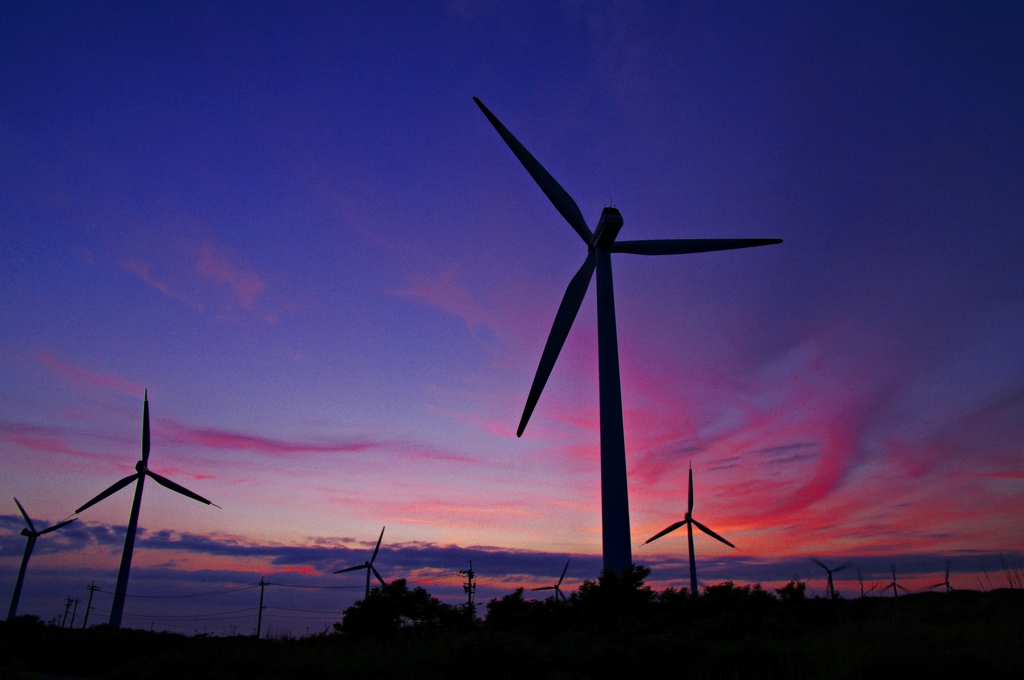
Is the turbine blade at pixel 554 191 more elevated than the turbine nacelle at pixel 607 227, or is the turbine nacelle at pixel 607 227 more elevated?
the turbine blade at pixel 554 191

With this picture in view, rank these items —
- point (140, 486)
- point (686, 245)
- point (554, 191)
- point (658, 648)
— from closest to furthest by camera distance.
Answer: point (658, 648)
point (554, 191)
point (686, 245)
point (140, 486)

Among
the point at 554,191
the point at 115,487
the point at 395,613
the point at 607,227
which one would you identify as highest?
the point at 554,191

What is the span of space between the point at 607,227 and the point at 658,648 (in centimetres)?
3239

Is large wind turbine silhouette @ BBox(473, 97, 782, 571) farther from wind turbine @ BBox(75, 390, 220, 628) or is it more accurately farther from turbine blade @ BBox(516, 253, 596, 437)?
wind turbine @ BBox(75, 390, 220, 628)

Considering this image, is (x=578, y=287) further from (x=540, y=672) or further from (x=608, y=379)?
(x=540, y=672)

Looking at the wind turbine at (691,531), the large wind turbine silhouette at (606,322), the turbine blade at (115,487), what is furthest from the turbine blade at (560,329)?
the turbine blade at (115,487)

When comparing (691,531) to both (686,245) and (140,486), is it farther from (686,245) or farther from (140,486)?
(140,486)

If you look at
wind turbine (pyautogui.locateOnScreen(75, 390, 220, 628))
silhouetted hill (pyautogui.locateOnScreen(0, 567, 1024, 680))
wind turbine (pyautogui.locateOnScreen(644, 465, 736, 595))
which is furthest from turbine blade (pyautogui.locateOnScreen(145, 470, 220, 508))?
wind turbine (pyautogui.locateOnScreen(644, 465, 736, 595))

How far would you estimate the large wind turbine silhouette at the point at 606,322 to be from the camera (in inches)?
1547

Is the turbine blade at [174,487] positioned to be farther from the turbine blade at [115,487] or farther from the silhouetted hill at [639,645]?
the silhouetted hill at [639,645]

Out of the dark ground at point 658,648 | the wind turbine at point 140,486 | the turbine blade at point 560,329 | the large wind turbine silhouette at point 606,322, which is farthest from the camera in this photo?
the wind turbine at point 140,486

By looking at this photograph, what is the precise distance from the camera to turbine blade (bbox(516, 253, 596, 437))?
42.5 m

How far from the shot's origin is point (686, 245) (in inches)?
2165

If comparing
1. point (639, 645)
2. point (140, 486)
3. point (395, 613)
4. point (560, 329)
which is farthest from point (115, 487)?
point (639, 645)
